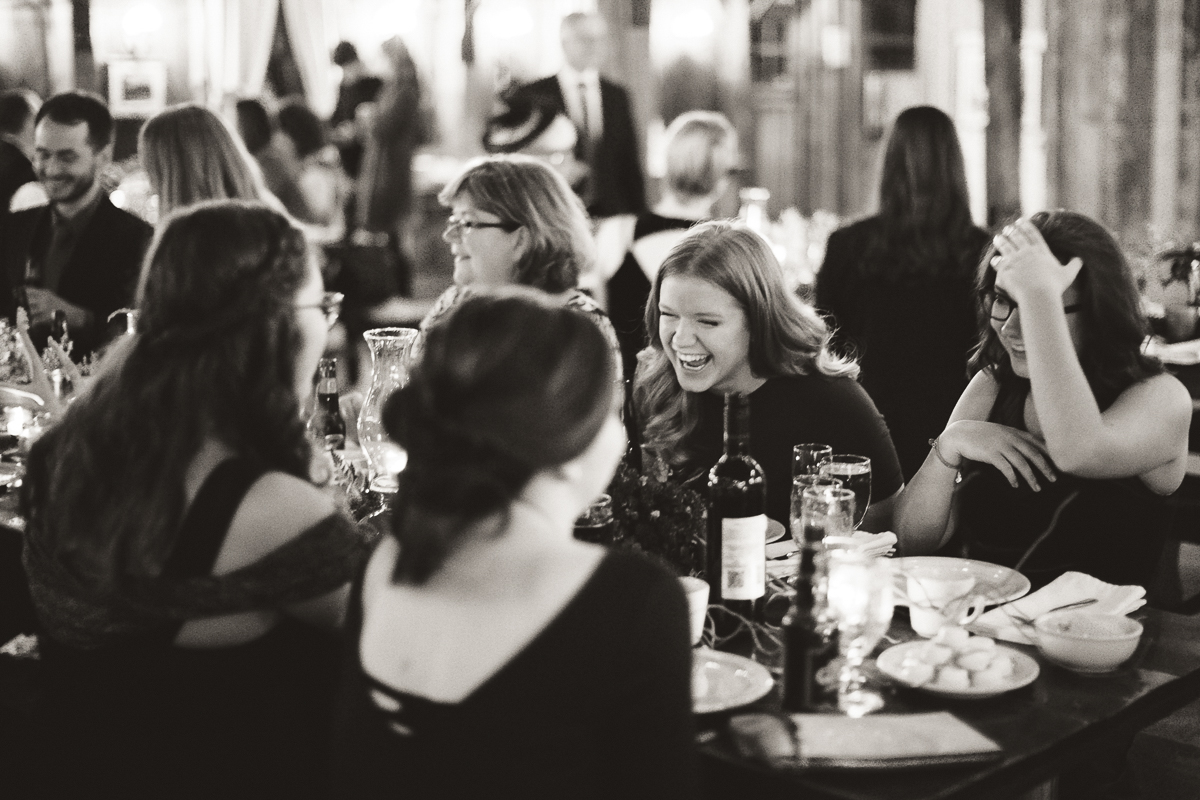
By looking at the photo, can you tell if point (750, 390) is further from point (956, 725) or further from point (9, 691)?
point (9, 691)

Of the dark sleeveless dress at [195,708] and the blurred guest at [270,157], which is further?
the blurred guest at [270,157]

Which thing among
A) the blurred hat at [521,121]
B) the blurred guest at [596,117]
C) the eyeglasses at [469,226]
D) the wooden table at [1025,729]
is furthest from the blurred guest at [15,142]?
the wooden table at [1025,729]

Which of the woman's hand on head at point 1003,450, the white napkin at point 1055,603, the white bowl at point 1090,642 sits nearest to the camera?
the white bowl at point 1090,642

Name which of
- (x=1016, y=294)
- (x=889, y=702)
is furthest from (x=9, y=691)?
(x=1016, y=294)

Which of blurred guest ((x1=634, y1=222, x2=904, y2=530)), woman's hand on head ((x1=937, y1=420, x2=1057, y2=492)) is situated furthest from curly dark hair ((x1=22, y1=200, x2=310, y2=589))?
woman's hand on head ((x1=937, y1=420, x2=1057, y2=492))

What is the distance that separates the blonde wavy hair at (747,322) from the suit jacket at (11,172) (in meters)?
3.64

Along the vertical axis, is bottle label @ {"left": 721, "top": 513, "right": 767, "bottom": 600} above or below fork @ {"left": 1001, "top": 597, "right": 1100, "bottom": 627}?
above

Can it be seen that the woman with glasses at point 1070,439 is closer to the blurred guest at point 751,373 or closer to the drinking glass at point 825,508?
the blurred guest at point 751,373

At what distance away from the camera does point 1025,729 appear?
1.61m

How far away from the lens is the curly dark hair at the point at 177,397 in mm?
1609

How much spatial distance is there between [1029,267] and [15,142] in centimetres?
470

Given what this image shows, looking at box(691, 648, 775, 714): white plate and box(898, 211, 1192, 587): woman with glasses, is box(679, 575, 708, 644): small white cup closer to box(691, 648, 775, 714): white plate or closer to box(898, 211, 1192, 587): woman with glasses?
box(691, 648, 775, 714): white plate

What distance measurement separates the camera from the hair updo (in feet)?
4.10

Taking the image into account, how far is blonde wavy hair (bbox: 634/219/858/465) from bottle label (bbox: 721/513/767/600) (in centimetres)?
74
